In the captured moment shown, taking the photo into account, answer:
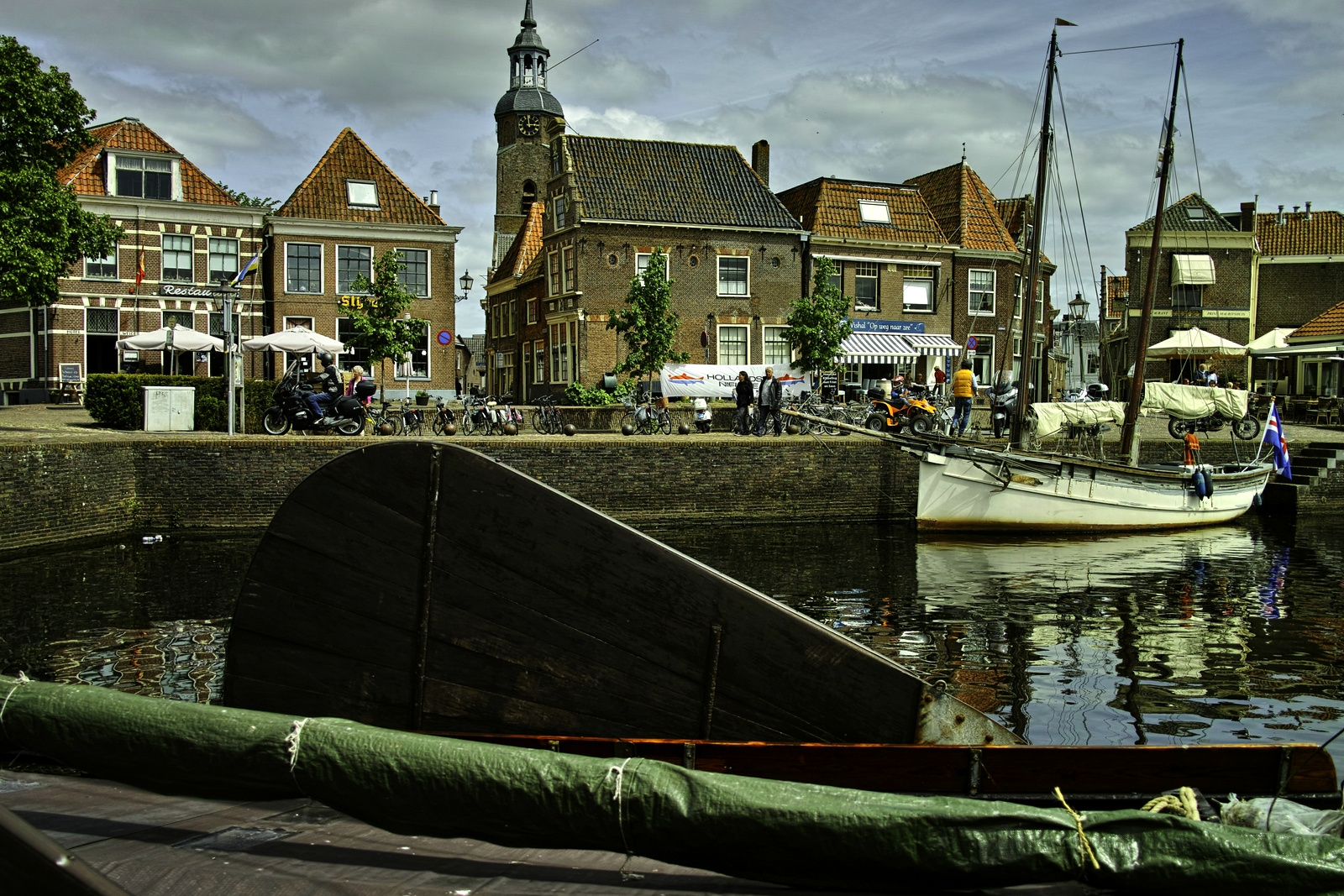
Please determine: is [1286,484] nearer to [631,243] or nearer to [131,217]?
[631,243]

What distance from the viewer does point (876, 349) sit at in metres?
36.7

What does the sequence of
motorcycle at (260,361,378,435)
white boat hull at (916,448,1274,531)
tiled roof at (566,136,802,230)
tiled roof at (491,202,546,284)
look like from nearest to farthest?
motorcycle at (260,361,378,435), white boat hull at (916,448,1274,531), tiled roof at (566,136,802,230), tiled roof at (491,202,546,284)

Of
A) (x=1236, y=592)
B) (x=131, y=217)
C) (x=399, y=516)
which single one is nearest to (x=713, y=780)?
(x=399, y=516)

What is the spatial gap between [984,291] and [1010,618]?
29606mm

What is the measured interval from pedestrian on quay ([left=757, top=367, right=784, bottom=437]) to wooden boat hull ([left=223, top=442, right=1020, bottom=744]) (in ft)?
60.4

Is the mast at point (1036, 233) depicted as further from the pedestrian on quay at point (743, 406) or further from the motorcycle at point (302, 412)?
the motorcycle at point (302, 412)

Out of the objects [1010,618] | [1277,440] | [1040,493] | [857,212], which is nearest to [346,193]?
[857,212]

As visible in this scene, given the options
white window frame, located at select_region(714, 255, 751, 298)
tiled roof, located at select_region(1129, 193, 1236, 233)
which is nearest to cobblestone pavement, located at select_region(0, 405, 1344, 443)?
white window frame, located at select_region(714, 255, 751, 298)

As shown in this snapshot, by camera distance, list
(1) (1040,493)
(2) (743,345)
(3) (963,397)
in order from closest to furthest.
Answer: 1. (1) (1040,493)
2. (3) (963,397)
3. (2) (743,345)

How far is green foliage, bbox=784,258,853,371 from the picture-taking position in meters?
33.3

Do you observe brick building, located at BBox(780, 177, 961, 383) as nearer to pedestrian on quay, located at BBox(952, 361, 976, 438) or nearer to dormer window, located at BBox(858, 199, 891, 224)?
dormer window, located at BBox(858, 199, 891, 224)

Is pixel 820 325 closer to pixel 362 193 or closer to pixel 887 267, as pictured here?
pixel 887 267

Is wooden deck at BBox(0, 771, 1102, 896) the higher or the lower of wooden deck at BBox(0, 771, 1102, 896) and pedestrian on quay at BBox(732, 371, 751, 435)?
the lower

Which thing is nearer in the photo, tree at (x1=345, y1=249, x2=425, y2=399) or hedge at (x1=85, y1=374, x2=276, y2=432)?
hedge at (x1=85, y1=374, x2=276, y2=432)
